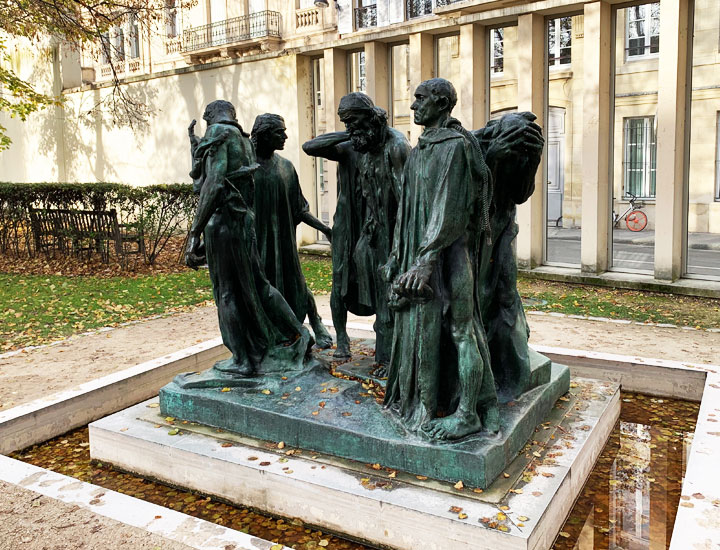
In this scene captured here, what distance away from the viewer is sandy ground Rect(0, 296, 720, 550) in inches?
143

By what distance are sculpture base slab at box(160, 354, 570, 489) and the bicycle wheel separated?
7.87 m

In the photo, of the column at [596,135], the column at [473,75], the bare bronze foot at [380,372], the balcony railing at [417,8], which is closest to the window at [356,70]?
the balcony railing at [417,8]

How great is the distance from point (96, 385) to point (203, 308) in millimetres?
4563

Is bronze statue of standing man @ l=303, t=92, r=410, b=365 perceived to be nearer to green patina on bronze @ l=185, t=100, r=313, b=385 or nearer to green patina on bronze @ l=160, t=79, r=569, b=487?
green patina on bronze @ l=160, t=79, r=569, b=487

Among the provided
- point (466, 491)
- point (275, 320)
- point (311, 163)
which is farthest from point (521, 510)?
point (311, 163)

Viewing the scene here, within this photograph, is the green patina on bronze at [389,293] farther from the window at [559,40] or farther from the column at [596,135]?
the window at [559,40]

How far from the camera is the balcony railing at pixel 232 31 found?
2498 cm

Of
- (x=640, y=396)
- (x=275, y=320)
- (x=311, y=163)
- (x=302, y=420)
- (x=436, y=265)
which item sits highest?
(x=311, y=163)

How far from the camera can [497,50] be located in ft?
45.1

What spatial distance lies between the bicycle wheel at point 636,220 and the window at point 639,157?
12.2 inches

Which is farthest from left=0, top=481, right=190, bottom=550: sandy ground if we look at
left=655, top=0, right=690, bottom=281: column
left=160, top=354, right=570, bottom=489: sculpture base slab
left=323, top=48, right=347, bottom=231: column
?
left=323, top=48, right=347, bottom=231: column

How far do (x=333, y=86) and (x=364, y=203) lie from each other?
1123 centimetres

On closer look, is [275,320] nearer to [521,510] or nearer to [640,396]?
[521,510]

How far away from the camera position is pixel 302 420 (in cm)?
434
